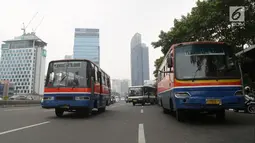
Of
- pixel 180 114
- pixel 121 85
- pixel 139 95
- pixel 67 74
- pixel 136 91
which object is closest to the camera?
pixel 180 114

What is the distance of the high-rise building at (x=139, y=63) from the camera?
4360 inches

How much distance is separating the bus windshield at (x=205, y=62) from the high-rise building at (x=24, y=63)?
124350mm

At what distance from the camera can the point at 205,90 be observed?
8633 millimetres

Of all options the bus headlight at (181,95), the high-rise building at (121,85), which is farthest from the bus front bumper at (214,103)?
the high-rise building at (121,85)

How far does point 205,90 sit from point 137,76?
342ft

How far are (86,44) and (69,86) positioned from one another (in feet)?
352

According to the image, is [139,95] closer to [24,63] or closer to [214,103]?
[214,103]

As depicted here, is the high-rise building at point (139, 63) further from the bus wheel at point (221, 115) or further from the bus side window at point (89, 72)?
the bus wheel at point (221, 115)

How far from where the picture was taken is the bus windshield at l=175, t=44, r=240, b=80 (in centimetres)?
889

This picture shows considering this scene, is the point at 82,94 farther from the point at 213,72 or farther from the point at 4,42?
the point at 4,42

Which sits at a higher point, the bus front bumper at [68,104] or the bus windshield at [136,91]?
the bus windshield at [136,91]

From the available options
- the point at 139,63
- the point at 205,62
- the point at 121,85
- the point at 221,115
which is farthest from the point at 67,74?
the point at 121,85

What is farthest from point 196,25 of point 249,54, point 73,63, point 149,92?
point 149,92

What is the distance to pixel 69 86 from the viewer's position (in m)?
11.7
